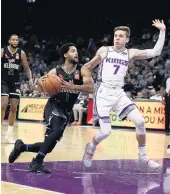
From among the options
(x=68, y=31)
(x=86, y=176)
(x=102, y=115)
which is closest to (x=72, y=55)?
(x=102, y=115)

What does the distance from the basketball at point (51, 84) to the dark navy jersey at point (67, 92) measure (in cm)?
15

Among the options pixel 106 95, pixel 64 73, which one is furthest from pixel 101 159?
pixel 64 73

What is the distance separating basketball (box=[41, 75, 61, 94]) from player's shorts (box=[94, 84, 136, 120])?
0.87 m

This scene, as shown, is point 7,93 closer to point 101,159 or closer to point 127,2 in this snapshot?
point 101,159

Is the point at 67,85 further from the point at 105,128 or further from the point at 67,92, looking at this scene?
the point at 105,128

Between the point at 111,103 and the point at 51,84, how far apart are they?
1.09 metres

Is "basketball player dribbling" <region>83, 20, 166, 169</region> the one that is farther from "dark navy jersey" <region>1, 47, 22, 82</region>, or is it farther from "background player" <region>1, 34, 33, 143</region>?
"dark navy jersey" <region>1, 47, 22, 82</region>

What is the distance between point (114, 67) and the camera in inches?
277

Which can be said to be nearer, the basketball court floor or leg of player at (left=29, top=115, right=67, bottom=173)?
the basketball court floor

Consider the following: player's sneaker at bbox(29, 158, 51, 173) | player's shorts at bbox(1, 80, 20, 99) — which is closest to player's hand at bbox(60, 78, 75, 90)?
player's sneaker at bbox(29, 158, 51, 173)

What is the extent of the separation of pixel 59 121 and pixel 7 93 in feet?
11.2

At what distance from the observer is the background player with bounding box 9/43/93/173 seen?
20.8 ft

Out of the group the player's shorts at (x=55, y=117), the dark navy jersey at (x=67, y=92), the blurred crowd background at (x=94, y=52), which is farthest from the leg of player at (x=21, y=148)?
the blurred crowd background at (x=94, y=52)

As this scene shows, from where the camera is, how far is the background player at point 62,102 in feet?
20.8
